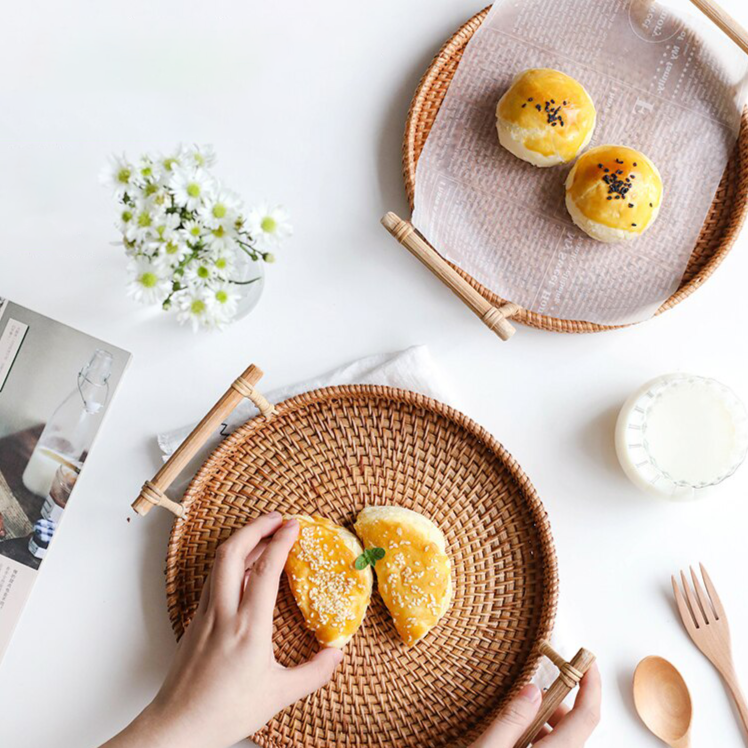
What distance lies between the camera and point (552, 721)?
961mm

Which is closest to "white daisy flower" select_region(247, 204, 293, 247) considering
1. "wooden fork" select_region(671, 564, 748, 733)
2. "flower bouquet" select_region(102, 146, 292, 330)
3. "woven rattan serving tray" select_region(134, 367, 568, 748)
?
"flower bouquet" select_region(102, 146, 292, 330)

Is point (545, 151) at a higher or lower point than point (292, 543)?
higher

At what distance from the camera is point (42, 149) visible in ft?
3.47

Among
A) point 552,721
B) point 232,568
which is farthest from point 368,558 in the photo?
point 552,721

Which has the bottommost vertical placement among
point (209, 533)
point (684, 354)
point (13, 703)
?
point (13, 703)

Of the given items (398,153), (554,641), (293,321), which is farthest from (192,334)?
(554,641)

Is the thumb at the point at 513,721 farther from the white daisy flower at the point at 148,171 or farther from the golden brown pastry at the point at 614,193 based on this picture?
the white daisy flower at the point at 148,171

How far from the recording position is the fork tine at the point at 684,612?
40.0 inches

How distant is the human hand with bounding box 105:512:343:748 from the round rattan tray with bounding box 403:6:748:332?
1.42 feet

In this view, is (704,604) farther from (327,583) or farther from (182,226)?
(182,226)

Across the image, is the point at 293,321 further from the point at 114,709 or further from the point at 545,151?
the point at 114,709

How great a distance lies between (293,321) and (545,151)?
1.26 ft

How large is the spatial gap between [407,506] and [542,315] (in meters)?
0.29

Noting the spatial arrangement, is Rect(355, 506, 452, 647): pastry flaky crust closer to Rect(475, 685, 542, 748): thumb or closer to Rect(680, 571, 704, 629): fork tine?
Rect(475, 685, 542, 748): thumb
